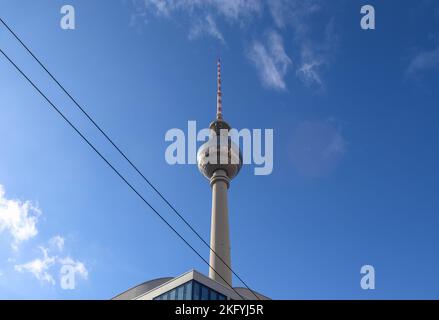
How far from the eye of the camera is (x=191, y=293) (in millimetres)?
38938

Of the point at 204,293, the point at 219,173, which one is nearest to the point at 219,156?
the point at 219,173

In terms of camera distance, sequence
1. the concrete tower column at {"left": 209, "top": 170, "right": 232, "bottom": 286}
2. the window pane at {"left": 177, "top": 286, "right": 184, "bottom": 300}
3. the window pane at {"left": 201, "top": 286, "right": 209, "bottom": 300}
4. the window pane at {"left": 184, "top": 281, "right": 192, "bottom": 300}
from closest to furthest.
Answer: the window pane at {"left": 184, "top": 281, "right": 192, "bottom": 300} < the window pane at {"left": 177, "top": 286, "right": 184, "bottom": 300} < the window pane at {"left": 201, "top": 286, "right": 209, "bottom": 300} < the concrete tower column at {"left": 209, "top": 170, "right": 232, "bottom": 286}

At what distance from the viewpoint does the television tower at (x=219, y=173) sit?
2633 inches

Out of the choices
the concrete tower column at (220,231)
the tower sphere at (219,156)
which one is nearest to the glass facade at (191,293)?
the concrete tower column at (220,231)

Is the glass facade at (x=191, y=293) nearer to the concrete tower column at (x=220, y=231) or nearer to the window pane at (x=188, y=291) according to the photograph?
the window pane at (x=188, y=291)

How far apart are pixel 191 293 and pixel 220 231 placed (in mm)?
30636

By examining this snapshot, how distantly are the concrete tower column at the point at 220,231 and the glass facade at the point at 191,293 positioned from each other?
20777mm

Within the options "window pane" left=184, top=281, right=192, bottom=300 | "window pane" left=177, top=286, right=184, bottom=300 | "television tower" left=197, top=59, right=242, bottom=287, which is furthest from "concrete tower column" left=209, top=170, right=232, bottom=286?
"window pane" left=184, top=281, right=192, bottom=300

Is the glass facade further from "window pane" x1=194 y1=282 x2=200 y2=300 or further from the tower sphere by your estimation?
the tower sphere

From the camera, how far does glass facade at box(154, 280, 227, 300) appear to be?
3908 centimetres

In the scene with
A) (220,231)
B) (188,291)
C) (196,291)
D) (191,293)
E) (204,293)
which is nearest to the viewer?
(191,293)

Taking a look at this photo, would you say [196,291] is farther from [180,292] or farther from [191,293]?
[180,292]
